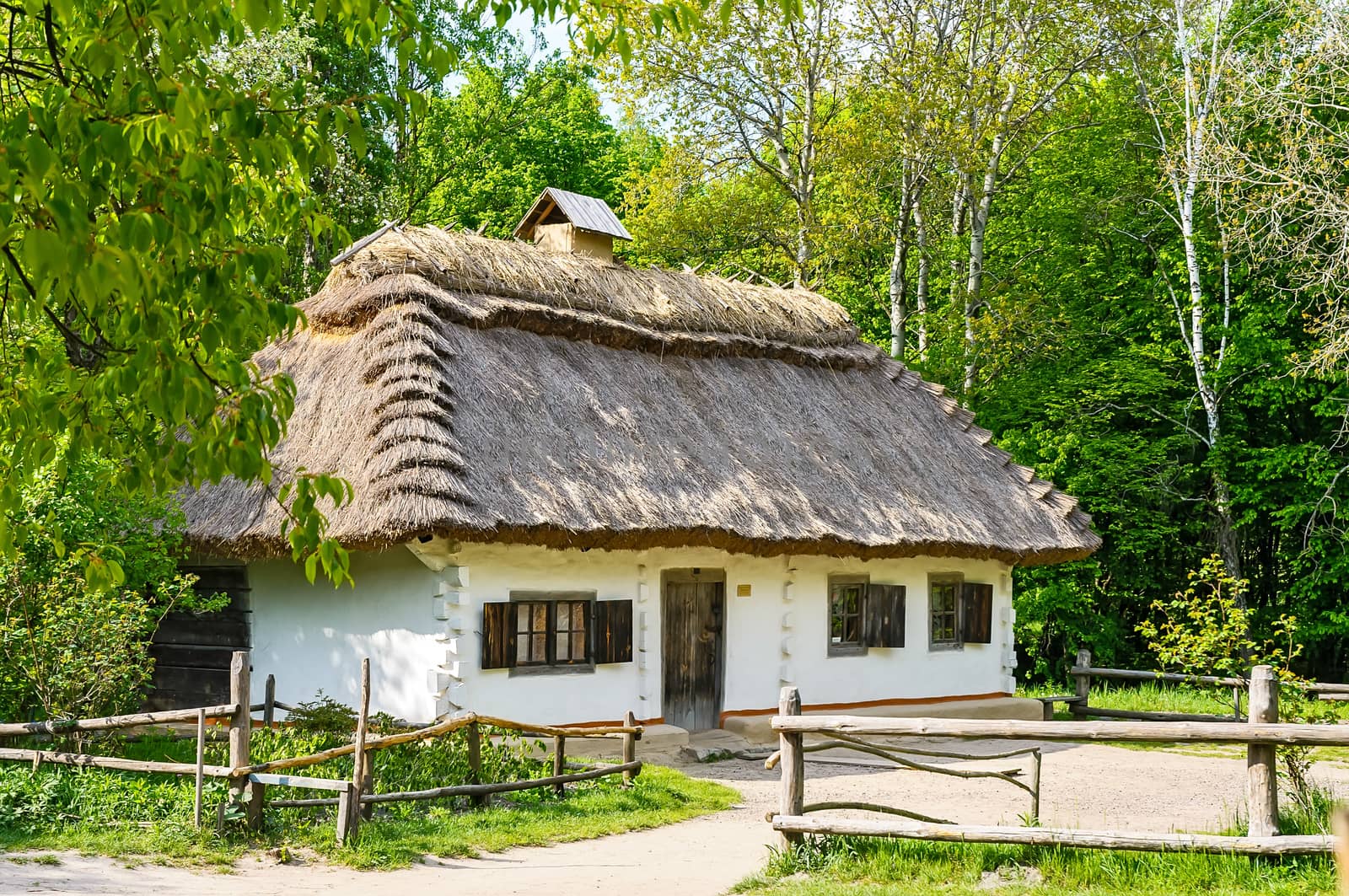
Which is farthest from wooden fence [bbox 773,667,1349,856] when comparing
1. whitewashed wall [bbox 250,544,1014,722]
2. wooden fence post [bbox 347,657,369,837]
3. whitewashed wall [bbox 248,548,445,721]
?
whitewashed wall [bbox 248,548,445,721]

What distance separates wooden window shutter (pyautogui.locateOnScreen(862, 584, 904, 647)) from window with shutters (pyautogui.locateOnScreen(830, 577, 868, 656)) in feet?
0.24

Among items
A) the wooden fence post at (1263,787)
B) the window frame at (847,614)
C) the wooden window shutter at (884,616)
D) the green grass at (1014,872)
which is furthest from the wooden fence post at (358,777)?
the wooden window shutter at (884,616)

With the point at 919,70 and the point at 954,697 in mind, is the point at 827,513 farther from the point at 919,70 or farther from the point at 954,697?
the point at 919,70

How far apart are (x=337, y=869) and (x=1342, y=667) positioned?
20.7m

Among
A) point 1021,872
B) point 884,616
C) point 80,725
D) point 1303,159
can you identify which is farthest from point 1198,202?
point 80,725

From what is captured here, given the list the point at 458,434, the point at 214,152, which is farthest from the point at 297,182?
the point at 458,434

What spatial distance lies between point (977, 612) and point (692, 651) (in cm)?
482

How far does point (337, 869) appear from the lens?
8.22 m

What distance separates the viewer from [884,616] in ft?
54.1

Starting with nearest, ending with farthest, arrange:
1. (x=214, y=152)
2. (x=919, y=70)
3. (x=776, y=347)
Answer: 1. (x=214, y=152)
2. (x=776, y=347)
3. (x=919, y=70)

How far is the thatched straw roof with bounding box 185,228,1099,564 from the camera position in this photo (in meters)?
12.9

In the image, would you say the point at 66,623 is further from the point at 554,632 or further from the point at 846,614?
the point at 846,614

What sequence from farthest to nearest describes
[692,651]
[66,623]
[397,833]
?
[692,651]
[66,623]
[397,833]

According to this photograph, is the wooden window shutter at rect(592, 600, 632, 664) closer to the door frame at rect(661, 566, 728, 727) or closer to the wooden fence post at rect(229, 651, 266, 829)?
the door frame at rect(661, 566, 728, 727)
